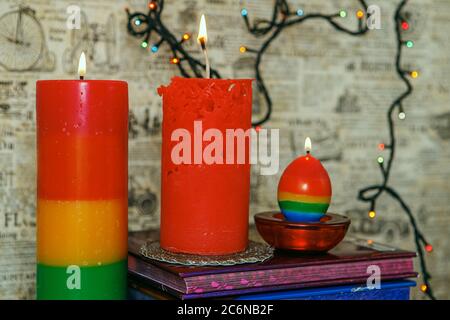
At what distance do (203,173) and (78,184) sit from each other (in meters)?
0.14

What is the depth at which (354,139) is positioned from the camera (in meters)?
1.11

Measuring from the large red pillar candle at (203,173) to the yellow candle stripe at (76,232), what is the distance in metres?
0.08

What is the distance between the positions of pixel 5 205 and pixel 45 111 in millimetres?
229

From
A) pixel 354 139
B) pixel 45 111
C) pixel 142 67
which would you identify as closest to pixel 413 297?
pixel 354 139

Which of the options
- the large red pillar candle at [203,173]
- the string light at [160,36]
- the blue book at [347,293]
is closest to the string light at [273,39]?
the string light at [160,36]

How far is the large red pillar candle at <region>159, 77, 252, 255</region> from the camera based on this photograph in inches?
30.5

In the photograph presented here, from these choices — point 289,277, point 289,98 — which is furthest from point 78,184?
point 289,98

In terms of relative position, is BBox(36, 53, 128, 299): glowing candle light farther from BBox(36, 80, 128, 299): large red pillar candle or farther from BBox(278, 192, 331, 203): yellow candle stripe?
BBox(278, 192, 331, 203): yellow candle stripe

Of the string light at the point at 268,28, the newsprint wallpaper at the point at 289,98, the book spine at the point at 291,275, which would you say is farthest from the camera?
the string light at the point at 268,28

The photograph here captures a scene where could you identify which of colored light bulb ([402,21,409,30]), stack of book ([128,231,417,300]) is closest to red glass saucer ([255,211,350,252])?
stack of book ([128,231,417,300])

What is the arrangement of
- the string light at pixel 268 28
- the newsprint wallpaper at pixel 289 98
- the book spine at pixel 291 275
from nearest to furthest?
the book spine at pixel 291 275 < the newsprint wallpaper at pixel 289 98 < the string light at pixel 268 28

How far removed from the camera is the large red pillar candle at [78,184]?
0.73m

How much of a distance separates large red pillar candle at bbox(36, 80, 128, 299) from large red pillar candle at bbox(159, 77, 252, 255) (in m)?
0.06

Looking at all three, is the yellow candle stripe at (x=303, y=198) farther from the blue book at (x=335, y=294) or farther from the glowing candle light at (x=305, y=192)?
the blue book at (x=335, y=294)
